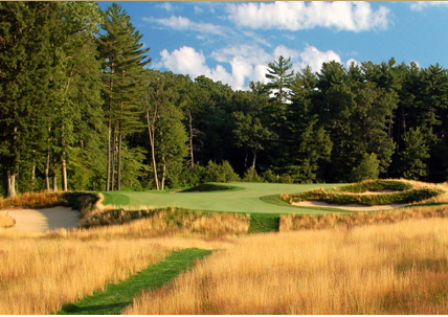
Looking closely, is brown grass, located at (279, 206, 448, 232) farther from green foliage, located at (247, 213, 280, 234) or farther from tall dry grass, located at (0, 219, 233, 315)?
tall dry grass, located at (0, 219, 233, 315)

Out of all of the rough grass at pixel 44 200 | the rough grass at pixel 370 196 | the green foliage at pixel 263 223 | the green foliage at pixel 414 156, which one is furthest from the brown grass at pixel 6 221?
the green foliage at pixel 414 156

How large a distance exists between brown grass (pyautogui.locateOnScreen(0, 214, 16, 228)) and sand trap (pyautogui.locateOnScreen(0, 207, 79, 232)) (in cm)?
20

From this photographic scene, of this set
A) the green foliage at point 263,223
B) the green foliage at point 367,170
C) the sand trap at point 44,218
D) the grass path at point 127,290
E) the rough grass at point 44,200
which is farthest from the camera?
the green foliage at point 367,170

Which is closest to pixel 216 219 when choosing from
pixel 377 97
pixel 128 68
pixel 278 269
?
pixel 278 269

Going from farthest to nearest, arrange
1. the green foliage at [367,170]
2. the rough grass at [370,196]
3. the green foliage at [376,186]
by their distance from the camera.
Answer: the green foliage at [367,170] → the green foliage at [376,186] → the rough grass at [370,196]

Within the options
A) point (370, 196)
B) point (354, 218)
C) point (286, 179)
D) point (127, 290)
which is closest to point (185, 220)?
point (354, 218)

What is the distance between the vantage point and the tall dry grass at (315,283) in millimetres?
3684

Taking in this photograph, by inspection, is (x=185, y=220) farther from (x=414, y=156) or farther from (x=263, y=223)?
(x=414, y=156)

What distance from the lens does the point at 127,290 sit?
5.03 meters

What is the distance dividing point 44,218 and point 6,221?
154 centimetres

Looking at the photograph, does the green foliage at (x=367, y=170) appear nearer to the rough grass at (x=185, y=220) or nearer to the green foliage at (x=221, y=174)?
the green foliage at (x=221, y=174)

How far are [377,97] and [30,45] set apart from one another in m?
43.3

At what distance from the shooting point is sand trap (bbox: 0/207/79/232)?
14219 mm

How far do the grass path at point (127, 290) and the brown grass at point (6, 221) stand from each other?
31.8 feet
